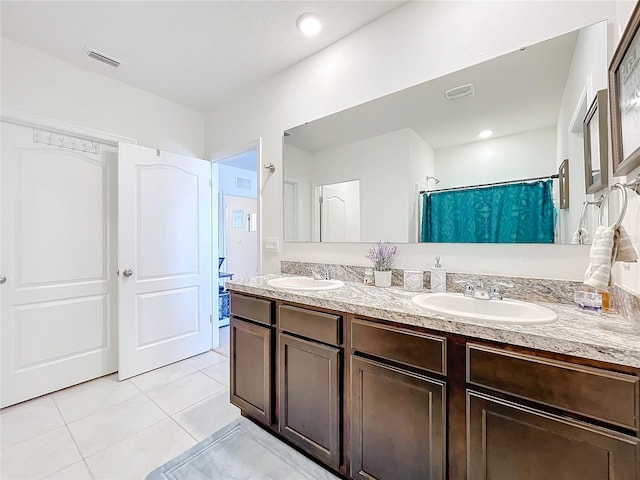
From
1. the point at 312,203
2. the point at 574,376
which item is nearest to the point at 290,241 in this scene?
the point at 312,203

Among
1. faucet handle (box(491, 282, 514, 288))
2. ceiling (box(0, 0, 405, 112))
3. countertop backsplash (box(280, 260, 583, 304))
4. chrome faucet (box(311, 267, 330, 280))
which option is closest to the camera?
countertop backsplash (box(280, 260, 583, 304))

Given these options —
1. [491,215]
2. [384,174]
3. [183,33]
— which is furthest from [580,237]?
[183,33]

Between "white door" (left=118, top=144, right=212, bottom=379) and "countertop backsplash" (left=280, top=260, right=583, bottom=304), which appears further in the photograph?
"white door" (left=118, top=144, right=212, bottom=379)

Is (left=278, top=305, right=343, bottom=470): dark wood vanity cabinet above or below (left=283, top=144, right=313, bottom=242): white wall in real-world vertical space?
below

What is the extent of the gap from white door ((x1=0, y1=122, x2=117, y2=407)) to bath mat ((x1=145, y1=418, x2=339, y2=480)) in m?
1.50

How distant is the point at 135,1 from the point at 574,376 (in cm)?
279

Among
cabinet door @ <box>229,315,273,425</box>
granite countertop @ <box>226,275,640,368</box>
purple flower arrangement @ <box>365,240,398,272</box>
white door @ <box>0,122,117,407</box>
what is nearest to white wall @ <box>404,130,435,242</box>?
purple flower arrangement @ <box>365,240,398,272</box>

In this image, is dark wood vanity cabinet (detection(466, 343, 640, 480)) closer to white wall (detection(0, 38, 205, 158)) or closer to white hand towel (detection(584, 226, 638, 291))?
white hand towel (detection(584, 226, 638, 291))

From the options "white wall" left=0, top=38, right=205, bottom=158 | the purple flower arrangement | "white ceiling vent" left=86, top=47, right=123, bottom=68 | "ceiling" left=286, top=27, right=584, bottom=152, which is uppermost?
"white ceiling vent" left=86, top=47, right=123, bottom=68

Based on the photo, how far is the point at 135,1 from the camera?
1775 mm

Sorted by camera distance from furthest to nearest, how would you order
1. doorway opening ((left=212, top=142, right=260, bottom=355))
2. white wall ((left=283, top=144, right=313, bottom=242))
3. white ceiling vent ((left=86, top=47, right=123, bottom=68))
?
doorway opening ((left=212, top=142, right=260, bottom=355)) → white wall ((left=283, top=144, right=313, bottom=242)) → white ceiling vent ((left=86, top=47, right=123, bottom=68))

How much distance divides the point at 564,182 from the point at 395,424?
1346mm

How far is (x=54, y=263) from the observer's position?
2312 millimetres

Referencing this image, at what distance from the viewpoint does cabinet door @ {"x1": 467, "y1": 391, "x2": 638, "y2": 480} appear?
807 mm
